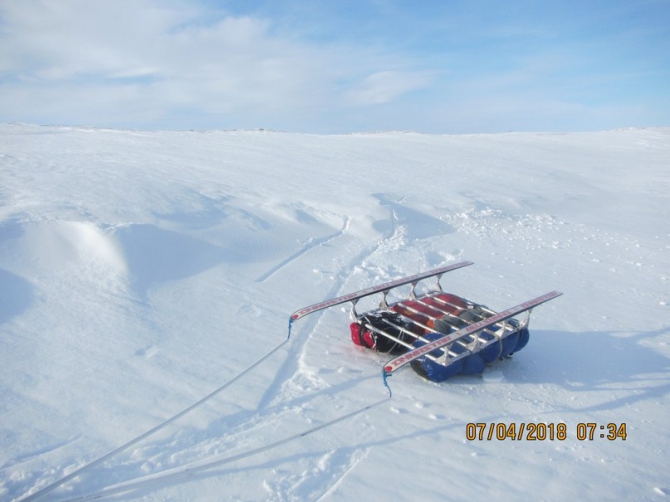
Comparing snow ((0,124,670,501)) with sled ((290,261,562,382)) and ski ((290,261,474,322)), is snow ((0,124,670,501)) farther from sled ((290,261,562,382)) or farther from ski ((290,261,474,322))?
ski ((290,261,474,322))

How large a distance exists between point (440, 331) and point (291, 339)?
5.36 ft

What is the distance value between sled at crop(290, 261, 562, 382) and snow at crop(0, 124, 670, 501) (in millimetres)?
197

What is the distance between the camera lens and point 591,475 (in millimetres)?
3385

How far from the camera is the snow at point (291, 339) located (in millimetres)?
3234

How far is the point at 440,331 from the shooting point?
485 cm

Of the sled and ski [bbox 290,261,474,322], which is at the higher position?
ski [bbox 290,261,474,322]

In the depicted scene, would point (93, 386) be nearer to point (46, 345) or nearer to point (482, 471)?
point (46, 345)

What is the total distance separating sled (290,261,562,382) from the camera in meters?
4.29

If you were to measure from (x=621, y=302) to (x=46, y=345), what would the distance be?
7491 millimetres
